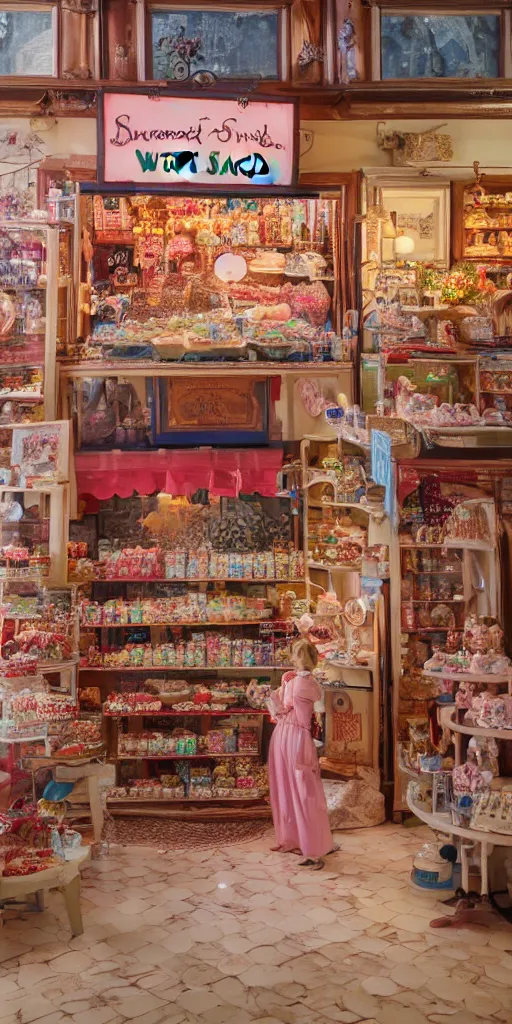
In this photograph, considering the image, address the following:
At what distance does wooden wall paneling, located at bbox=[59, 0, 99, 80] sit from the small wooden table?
275 inches

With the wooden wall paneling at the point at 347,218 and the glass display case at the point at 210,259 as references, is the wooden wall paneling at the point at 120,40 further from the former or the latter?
the wooden wall paneling at the point at 347,218

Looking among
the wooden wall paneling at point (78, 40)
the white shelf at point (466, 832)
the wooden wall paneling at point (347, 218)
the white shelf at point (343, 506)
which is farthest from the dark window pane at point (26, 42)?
the white shelf at point (466, 832)

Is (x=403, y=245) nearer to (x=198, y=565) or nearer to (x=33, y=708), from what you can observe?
(x=198, y=565)

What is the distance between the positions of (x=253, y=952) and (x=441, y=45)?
8.11 meters

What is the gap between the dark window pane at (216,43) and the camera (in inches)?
384

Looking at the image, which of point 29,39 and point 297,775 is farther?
point 29,39

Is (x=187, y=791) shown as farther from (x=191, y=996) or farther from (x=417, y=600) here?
(x=191, y=996)

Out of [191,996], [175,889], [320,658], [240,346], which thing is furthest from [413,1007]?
[240,346]

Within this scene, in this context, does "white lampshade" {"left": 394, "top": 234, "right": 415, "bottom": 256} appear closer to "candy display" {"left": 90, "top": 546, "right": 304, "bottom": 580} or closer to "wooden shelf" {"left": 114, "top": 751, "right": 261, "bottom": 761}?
"candy display" {"left": 90, "top": 546, "right": 304, "bottom": 580}

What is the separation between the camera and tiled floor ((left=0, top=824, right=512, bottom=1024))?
5.29m

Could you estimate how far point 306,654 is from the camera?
7789 millimetres

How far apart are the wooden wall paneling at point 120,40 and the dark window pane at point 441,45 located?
2.33 metres

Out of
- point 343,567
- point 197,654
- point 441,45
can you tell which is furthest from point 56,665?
point 441,45

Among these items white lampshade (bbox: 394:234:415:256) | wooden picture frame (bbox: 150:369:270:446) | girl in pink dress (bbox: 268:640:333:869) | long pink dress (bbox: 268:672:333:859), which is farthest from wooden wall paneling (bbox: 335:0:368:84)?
long pink dress (bbox: 268:672:333:859)
